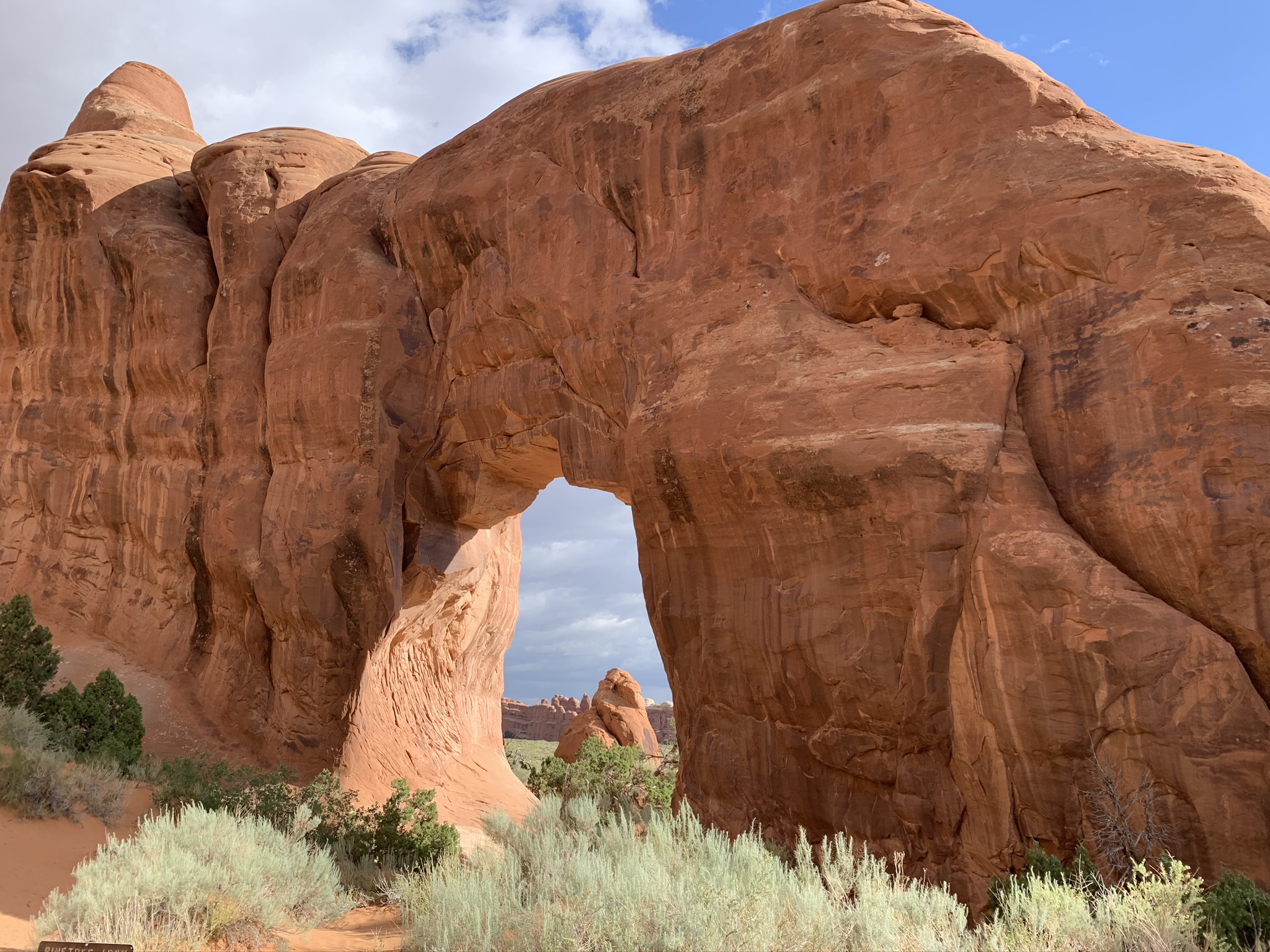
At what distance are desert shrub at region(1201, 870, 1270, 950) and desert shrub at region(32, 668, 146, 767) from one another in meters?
12.2

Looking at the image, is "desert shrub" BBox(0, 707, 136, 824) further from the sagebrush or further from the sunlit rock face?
the sagebrush

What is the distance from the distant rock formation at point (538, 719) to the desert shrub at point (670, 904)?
45150 mm

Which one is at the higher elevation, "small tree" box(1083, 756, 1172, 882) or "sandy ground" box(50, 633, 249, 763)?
"sandy ground" box(50, 633, 249, 763)

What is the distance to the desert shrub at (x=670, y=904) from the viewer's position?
5805mm

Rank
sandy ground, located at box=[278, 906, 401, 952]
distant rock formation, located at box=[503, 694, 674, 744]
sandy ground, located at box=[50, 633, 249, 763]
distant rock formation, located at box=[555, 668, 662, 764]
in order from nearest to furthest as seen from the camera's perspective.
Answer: sandy ground, located at box=[278, 906, 401, 952]
sandy ground, located at box=[50, 633, 249, 763]
distant rock formation, located at box=[555, 668, 662, 764]
distant rock formation, located at box=[503, 694, 674, 744]

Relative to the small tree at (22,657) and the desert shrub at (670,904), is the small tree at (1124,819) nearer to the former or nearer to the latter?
the desert shrub at (670,904)

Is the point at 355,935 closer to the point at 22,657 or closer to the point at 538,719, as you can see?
the point at 22,657

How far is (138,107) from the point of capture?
972 inches

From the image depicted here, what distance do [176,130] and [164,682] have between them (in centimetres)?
1551

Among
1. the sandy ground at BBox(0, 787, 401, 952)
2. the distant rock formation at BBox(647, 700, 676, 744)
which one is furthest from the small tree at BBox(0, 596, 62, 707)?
the distant rock formation at BBox(647, 700, 676, 744)

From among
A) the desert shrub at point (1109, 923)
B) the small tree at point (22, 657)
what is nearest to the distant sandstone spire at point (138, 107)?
the small tree at point (22, 657)

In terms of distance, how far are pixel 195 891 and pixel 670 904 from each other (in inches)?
165

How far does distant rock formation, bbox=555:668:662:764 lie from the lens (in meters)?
25.5

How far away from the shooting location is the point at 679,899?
6.16 m
